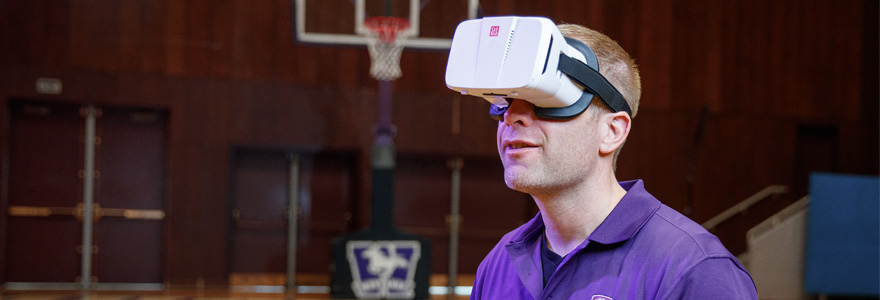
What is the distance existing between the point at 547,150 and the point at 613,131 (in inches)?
6.5

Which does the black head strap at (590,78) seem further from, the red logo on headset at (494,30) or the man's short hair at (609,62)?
the red logo on headset at (494,30)

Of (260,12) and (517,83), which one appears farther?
(260,12)

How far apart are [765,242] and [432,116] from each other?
403cm

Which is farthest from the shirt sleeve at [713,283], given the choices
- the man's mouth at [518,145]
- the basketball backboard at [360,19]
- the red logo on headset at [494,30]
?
the basketball backboard at [360,19]

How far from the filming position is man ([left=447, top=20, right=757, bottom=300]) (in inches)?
57.6

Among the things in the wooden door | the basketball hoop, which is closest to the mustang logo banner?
the basketball hoop

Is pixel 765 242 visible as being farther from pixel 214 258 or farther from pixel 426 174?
pixel 214 258

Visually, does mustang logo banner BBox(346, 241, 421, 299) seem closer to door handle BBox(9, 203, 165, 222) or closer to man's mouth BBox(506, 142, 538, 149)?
door handle BBox(9, 203, 165, 222)

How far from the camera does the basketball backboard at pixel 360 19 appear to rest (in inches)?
317

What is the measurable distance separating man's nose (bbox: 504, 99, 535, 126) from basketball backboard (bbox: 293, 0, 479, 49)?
6508 millimetres

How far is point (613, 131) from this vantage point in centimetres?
165

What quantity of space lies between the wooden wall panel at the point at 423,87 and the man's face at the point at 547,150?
6.61 meters

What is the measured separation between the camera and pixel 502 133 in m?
1.67

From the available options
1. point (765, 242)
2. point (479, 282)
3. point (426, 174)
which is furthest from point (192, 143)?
point (479, 282)
